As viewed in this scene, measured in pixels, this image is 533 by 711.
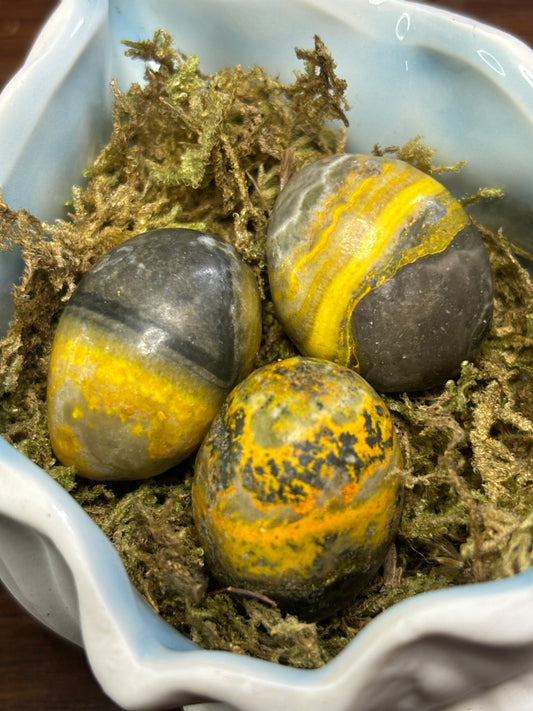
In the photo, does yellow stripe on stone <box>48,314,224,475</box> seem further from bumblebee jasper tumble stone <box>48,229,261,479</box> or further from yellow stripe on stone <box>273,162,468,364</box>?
yellow stripe on stone <box>273,162,468,364</box>

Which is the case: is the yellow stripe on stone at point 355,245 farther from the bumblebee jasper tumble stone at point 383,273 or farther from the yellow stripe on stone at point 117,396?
the yellow stripe on stone at point 117,396

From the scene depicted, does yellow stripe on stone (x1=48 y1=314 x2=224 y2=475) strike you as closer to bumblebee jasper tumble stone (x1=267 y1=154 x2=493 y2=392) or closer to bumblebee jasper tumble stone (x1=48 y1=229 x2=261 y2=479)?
bumblebee jasper tumble stone (x1=48 y1=229 x2=261 y2=479)

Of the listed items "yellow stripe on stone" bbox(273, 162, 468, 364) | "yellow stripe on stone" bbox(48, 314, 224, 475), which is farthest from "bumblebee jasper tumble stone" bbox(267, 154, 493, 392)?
"yellow stripe on stone" bbox(48, 314, 224, 475)

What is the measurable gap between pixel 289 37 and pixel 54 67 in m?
0.26

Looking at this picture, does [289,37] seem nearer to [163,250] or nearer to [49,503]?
[163,250]

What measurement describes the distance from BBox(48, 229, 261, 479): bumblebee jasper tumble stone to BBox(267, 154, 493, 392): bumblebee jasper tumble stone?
0.07 m

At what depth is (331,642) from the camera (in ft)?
1.75

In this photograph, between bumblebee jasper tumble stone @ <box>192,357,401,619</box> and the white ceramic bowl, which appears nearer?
the white ceramic bowl

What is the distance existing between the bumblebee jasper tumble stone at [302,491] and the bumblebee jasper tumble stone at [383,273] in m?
0.07

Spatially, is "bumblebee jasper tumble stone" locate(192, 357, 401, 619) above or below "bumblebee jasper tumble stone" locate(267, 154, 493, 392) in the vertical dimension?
below

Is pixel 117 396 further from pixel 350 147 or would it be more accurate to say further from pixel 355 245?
pixel 350 147

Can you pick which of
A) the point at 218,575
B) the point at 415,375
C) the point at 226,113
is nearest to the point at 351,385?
the point at 415,375

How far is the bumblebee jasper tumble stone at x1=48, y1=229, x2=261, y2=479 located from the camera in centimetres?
55

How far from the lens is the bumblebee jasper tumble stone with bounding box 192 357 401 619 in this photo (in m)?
0.50
